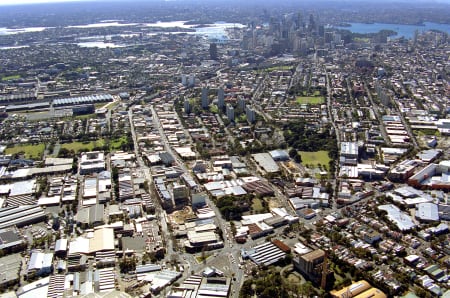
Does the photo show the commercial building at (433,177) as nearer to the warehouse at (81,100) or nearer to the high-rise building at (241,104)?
the high-rise building at (241,104)

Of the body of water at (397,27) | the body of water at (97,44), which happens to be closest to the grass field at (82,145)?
the body of water at (97,44)

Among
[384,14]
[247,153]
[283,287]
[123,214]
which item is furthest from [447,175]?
[384,14]

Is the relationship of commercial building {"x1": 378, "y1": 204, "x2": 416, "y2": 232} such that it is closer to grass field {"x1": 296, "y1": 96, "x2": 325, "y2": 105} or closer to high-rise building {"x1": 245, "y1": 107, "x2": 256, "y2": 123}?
high-rise building {"x1": 245, "y1": 107, "x2": 256, "y2": 123}

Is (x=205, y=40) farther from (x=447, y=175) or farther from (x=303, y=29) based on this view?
(x=447, y=175)

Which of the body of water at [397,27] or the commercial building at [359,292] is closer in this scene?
the commercial building at [359,292]

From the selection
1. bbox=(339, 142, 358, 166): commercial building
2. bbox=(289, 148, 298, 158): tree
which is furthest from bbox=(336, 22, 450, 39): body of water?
bbox=(289, 148, 298, 158): tree
